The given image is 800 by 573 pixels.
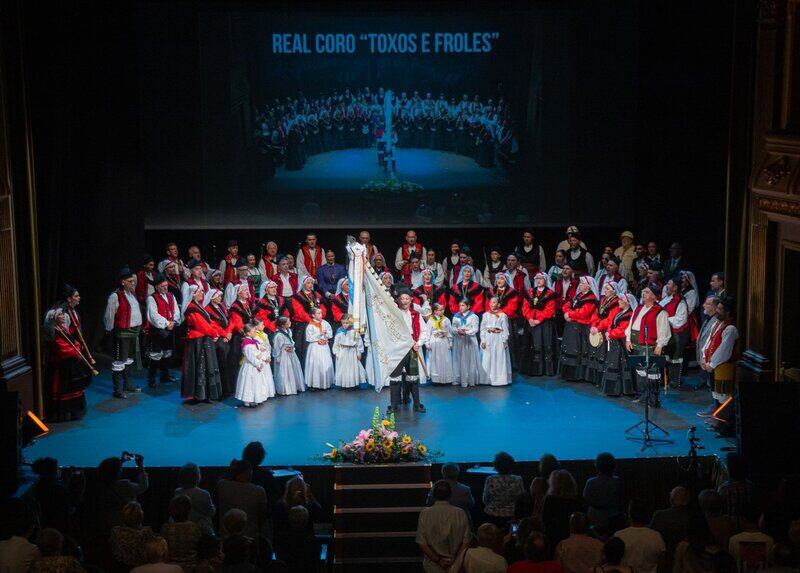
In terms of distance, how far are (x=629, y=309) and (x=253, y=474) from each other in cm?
622

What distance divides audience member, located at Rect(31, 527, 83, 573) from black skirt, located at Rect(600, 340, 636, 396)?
842 cm

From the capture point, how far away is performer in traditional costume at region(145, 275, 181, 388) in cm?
1445

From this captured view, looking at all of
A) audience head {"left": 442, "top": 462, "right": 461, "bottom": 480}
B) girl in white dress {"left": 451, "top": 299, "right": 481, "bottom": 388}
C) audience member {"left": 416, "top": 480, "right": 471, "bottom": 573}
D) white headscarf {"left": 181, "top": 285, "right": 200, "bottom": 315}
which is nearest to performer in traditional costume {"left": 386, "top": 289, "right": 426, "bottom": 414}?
girl in white dress {"left": 451, "top": 299, "right": 481, "bottom": 388}

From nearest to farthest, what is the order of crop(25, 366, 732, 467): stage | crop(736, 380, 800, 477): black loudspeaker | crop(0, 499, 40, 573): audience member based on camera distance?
1. crop(0, 499, 40, 573): audience member
2. crop(736, 380, 800, 477): black loudspeaker
3. crop(25, 366, 732, 467): stage

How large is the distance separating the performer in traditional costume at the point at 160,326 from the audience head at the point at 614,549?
8.62 meters

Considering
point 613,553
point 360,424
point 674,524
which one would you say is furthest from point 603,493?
point 360,424

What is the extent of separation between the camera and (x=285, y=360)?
14.1m

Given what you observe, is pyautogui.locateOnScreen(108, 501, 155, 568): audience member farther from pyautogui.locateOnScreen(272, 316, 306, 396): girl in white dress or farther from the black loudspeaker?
pyautogui.locateOnScreen(272, 316, 306, 396): girl in white dress

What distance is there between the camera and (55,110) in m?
14.7

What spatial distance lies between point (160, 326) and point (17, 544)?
7.04 m

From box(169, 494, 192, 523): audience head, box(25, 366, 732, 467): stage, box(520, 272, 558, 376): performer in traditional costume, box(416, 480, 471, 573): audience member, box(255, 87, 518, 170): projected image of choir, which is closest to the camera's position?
box(169, 494, 192, 523): audience head

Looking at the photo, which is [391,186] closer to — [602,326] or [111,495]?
[602,326]

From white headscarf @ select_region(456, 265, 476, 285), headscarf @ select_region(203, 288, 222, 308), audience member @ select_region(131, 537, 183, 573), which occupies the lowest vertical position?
audience member @ select_region(131, 537, 183, 573)

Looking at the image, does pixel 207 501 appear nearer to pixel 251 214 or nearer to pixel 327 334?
pixel 327 334
